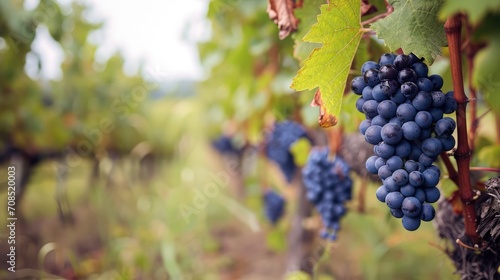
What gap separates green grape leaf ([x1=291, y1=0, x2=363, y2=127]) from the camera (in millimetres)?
629

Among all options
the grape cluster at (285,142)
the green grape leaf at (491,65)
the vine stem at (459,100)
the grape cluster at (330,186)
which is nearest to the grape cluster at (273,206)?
the grape cluster at (285,142)

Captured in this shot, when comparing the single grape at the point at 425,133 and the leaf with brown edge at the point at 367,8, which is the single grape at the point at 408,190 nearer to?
the single grape at the point at 425,133

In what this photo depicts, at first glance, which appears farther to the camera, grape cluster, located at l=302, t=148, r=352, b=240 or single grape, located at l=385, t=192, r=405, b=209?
grape cluster, located at l=302, t=148, r=352, b=240

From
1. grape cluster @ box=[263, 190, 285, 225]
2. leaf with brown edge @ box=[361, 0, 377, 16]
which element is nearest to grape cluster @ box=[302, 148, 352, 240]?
leaf with brown edge @ box=[361, 0, 377, 16]

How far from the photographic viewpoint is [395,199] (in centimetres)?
59

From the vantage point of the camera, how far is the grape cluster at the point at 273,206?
2.15 metres

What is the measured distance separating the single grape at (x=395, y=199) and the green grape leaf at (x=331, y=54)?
0.51 ft

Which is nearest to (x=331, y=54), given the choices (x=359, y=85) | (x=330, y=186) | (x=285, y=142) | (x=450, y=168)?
(x=359, y=85)

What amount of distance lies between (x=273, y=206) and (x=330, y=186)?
970mm

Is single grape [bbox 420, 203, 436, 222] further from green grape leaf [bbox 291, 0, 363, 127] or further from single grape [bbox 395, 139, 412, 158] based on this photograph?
green grape leaf [bbox 291, 0, 363, 127]

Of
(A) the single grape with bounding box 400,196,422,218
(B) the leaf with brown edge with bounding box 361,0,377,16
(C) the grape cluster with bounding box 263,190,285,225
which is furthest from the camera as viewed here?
(C) the grape cluster with bounding box 263,190,285,225

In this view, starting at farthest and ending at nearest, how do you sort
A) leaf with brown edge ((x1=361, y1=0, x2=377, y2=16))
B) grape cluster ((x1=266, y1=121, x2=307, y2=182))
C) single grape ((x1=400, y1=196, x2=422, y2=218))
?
grape cluster ((x1=266, y1=121, x2=307, y2=182))
leaf with brown edge ((x1=361, y1=0, x2=377, y2=16))
single grape ((x1=400, y1=196, x2=422, y2=218))

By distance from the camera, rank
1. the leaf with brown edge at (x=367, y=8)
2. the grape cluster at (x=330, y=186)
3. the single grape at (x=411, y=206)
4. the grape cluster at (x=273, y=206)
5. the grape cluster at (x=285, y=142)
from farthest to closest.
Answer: the grape cluster at (x=273, y=206)
the grape cluster at (x=285, y=142)
the grape cluster at (x=330, y=186)
the leaf with brown edge at (x=367, y=8)
the single grape at (x=411, y=206)

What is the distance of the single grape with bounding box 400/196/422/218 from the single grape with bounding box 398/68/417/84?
0.58ft
